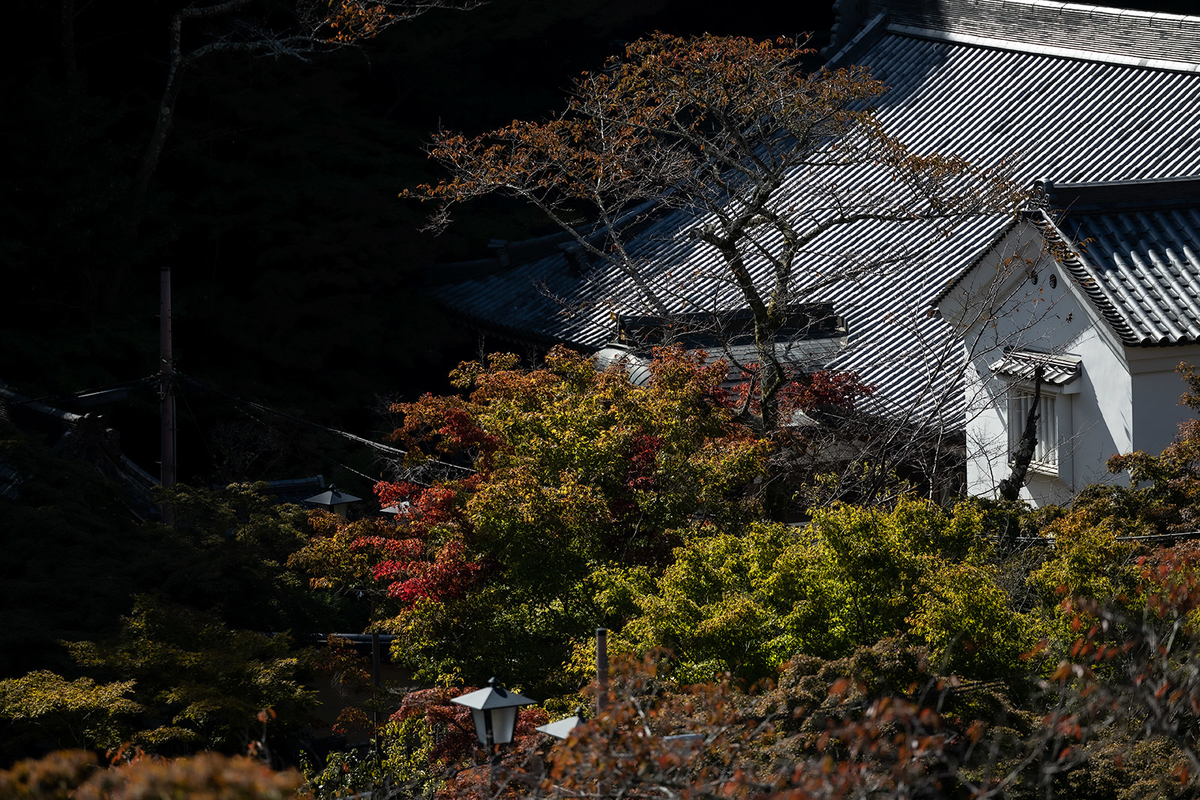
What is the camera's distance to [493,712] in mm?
5664

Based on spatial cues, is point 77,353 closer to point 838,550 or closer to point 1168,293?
point 838,550

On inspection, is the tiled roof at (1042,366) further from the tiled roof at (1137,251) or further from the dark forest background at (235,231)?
the dark forest background at (235,231)

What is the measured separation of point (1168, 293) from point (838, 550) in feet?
19.1

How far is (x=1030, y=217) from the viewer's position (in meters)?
10.6

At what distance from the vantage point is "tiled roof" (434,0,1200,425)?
1366cm

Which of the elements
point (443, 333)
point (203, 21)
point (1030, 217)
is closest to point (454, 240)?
point (443, 333)

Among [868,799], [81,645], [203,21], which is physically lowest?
[868,799]

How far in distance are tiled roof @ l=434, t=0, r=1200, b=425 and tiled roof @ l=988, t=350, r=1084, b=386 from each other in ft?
2.30

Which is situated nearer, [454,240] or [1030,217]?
[1030,217]

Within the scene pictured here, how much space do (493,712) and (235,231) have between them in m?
13.5

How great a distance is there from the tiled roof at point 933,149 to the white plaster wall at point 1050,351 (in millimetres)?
542

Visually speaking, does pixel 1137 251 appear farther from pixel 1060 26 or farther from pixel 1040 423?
pixel 1060 26

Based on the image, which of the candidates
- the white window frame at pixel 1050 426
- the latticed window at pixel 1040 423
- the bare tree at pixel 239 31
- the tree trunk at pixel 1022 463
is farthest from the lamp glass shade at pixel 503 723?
the bare tree at pixel 239 31

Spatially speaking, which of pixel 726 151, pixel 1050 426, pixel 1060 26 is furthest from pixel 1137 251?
pixel 1060 26
